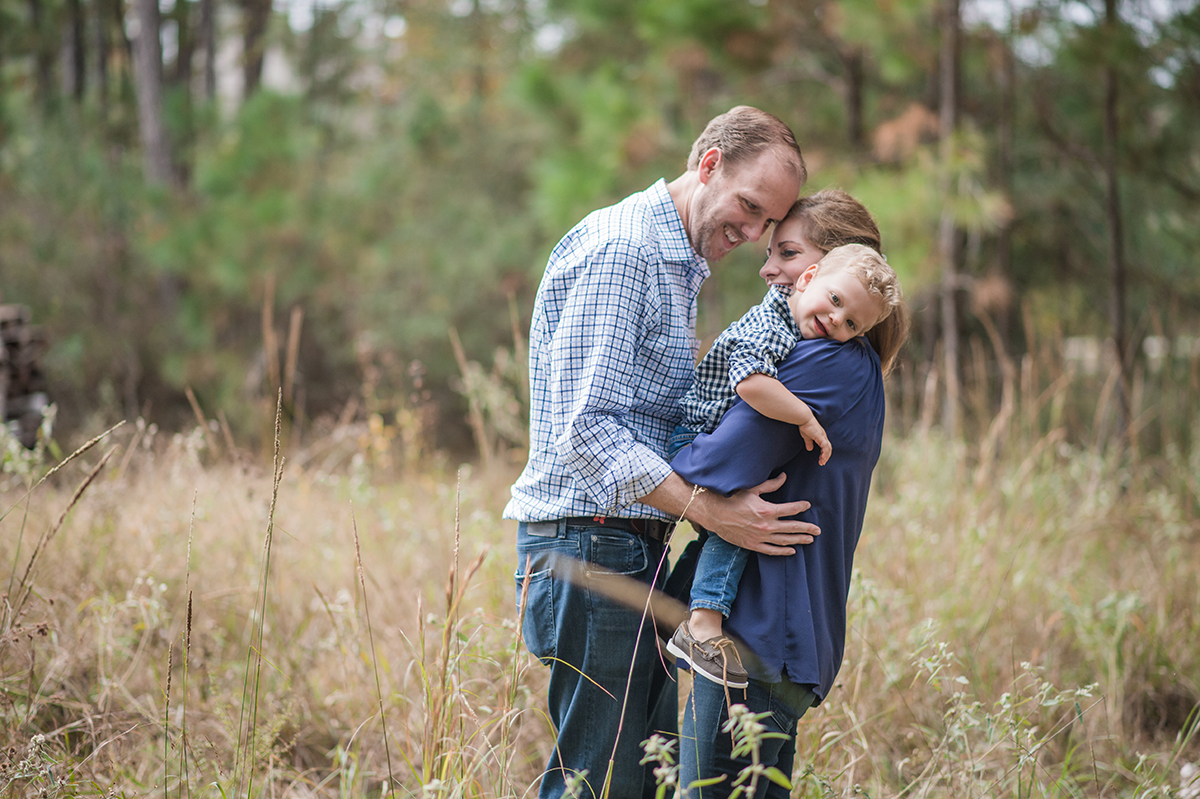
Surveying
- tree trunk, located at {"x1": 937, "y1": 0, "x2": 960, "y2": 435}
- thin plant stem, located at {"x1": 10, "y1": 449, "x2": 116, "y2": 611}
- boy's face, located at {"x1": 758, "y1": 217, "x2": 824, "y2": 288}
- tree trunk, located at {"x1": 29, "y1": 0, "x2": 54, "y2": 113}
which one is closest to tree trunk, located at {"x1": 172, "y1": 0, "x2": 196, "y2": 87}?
tree trunk, located at {"x1": 29, "y1": 0, "x2": 54, "y2": 113}

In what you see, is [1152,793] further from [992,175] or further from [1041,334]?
[1041,334]

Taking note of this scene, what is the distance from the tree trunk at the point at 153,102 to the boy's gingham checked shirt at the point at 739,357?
8675mm

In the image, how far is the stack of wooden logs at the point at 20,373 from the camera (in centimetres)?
539

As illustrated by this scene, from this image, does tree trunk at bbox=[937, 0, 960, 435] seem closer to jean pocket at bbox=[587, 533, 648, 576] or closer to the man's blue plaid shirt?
the man's blue plaid shirt

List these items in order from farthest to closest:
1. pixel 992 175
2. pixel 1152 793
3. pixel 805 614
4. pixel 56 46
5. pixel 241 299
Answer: pixel 56 46 → pixel 241 299 → pixel 992 175 → pixel 1152 793 → pixel 805 614

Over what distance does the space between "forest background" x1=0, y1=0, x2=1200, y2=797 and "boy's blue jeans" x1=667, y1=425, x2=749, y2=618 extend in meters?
0.41

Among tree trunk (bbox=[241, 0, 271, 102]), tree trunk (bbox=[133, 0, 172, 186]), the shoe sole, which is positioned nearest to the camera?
the shoe sole

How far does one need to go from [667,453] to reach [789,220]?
54 cm

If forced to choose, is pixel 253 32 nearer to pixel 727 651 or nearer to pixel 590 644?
pixel 590 644

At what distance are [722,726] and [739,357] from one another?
2.19 feet

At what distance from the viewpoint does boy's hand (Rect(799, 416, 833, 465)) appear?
4.93 feet

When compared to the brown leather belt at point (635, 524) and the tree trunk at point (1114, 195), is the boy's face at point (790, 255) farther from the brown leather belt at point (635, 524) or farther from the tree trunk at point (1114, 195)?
the tree trunk at point (1114, 195)

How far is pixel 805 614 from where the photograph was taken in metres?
1.51

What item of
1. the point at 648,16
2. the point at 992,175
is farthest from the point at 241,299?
the point at 992,175
